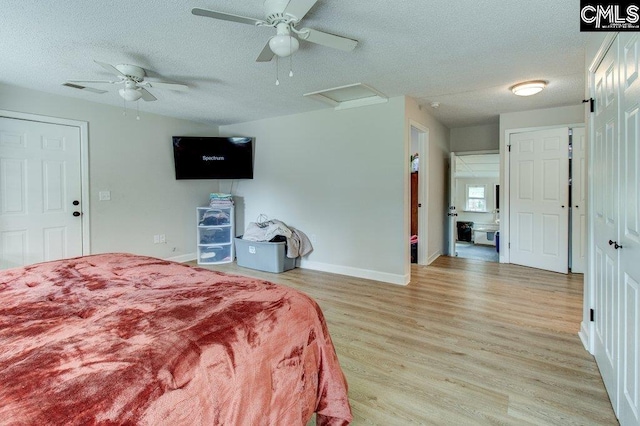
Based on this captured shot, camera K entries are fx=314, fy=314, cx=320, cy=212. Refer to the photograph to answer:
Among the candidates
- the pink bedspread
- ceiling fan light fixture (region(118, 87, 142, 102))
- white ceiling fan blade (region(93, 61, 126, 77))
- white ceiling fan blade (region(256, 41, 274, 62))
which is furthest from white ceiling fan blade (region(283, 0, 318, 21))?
ceiling fan light fixture (region(118, 87, 142, 102))

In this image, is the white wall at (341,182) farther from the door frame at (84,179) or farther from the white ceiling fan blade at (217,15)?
the white ceiling fan blade at (217,15)

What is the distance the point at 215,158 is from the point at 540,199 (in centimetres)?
479

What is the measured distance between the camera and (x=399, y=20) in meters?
2.07

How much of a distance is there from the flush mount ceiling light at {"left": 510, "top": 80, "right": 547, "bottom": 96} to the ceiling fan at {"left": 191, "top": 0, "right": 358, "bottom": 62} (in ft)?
7.55

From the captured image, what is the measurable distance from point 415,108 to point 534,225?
2.40 meters

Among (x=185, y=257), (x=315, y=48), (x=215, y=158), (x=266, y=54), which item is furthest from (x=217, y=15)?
(x=185, y=257)

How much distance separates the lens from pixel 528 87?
327 cm

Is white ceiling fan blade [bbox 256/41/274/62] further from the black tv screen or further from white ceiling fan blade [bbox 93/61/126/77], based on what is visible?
the black tv screen

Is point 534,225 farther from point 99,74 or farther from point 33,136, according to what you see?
point 33,136

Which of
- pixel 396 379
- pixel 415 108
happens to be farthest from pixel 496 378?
pixel 415 108

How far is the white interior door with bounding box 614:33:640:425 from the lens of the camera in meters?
1.28

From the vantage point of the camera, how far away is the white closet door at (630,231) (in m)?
1.28

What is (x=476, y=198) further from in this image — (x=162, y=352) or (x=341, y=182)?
(x=162, y=352)

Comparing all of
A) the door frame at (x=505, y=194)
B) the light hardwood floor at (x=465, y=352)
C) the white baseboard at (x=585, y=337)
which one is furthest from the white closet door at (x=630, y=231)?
the door frame at (x=505, y=194)
